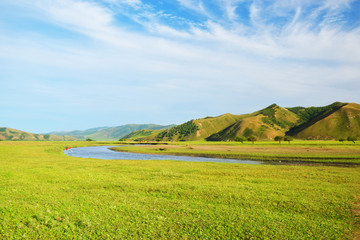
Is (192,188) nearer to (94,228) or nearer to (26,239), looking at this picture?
(94,228)

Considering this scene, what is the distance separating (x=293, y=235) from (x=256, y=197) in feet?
22.5

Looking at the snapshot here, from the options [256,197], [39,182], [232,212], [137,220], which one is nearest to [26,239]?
[137,220]

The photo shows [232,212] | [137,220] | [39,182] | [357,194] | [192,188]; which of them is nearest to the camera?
[137,220]

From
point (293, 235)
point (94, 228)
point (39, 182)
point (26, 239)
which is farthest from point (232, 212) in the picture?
point (39, 182)

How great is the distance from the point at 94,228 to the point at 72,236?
4.10ft

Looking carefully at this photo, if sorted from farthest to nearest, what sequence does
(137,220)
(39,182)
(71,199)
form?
(39,182), (71,199), (137,220)

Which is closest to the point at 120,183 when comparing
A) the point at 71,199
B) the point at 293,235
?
the point at 71,199

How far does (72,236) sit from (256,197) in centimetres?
1444

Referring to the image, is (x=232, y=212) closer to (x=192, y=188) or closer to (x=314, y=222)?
(x=314, y=222)

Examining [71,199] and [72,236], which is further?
[71,199]

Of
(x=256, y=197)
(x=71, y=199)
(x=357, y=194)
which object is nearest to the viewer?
(x=71, y=199)

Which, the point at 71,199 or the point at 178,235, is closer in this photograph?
the point at 178,235

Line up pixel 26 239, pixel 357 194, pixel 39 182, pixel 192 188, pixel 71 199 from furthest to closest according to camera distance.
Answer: pixel 39 182 → pixel 192 188 → pixel 357 194 → pixel 71 199 → pixel 26 239

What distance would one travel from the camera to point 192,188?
73.6 feet
